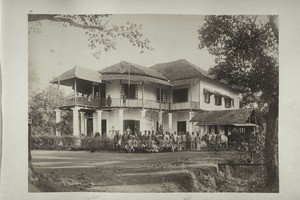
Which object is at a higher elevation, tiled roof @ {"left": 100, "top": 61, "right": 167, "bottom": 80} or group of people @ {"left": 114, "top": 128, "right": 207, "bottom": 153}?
tiled roof @ {"left": 100, "top": 61, "right": 167, "bottom": 80}

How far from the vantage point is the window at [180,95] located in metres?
3.67

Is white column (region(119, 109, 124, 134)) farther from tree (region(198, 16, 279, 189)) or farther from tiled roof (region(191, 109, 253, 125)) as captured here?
tree (region(198, 16, 279, 189))

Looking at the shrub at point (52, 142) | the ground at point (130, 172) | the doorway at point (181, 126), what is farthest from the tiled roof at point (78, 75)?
the doorway at point (181, 126)

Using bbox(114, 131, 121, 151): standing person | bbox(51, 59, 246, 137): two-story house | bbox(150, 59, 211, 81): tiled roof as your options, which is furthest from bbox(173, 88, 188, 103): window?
bbox(114, 131, 121, 151): standing person

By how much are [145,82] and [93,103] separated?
44 centimetres

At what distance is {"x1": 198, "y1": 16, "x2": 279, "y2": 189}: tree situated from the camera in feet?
11.6

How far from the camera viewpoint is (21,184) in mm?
3512

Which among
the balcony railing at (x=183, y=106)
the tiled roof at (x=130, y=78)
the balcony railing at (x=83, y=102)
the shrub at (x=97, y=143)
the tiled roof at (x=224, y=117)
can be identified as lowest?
the shrub at (x=97, y=143)

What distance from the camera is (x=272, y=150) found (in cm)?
357

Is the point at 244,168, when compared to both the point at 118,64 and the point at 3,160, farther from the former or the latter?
the point at 3,160

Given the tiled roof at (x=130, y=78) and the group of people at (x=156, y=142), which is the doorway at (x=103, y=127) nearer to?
the group of people at (x=156, y=142)

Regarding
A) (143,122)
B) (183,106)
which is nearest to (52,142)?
(143,122)

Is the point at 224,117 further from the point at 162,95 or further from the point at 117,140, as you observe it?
the point at 117,140

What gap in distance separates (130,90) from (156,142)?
1.48ft
